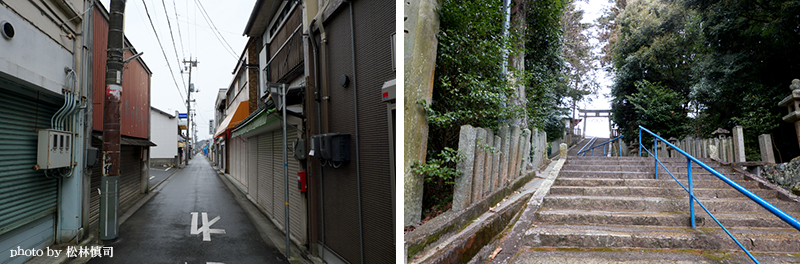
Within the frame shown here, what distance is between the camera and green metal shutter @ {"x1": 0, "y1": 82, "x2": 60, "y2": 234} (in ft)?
15.4

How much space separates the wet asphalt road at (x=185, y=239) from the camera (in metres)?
6.10

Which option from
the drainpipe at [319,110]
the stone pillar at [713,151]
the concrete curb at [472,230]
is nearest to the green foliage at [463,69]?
the concrete curb at [472,230]

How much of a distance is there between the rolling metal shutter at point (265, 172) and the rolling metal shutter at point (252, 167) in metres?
0.63

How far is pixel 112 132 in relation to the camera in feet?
21.2

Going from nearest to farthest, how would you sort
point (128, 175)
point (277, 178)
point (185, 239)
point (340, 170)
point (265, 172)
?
1. point (340, 170)
2. point (185, 239)
3. point (277, 178)
4. point (265, 172)
5. point (128, 175)

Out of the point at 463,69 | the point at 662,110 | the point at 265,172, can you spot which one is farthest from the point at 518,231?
the point at 662,110

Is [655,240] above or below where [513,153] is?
below

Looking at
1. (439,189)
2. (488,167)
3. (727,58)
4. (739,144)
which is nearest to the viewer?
(488,167)

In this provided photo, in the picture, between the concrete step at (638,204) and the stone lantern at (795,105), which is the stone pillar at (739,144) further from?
the concrete step at (638,204)

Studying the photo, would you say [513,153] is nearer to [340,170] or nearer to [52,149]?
[340,170]

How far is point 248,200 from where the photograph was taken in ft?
43.2

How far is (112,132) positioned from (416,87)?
19.6 feet

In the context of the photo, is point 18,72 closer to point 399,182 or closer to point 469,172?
point 399,182

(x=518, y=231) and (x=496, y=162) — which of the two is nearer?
(x=518, y=231)
